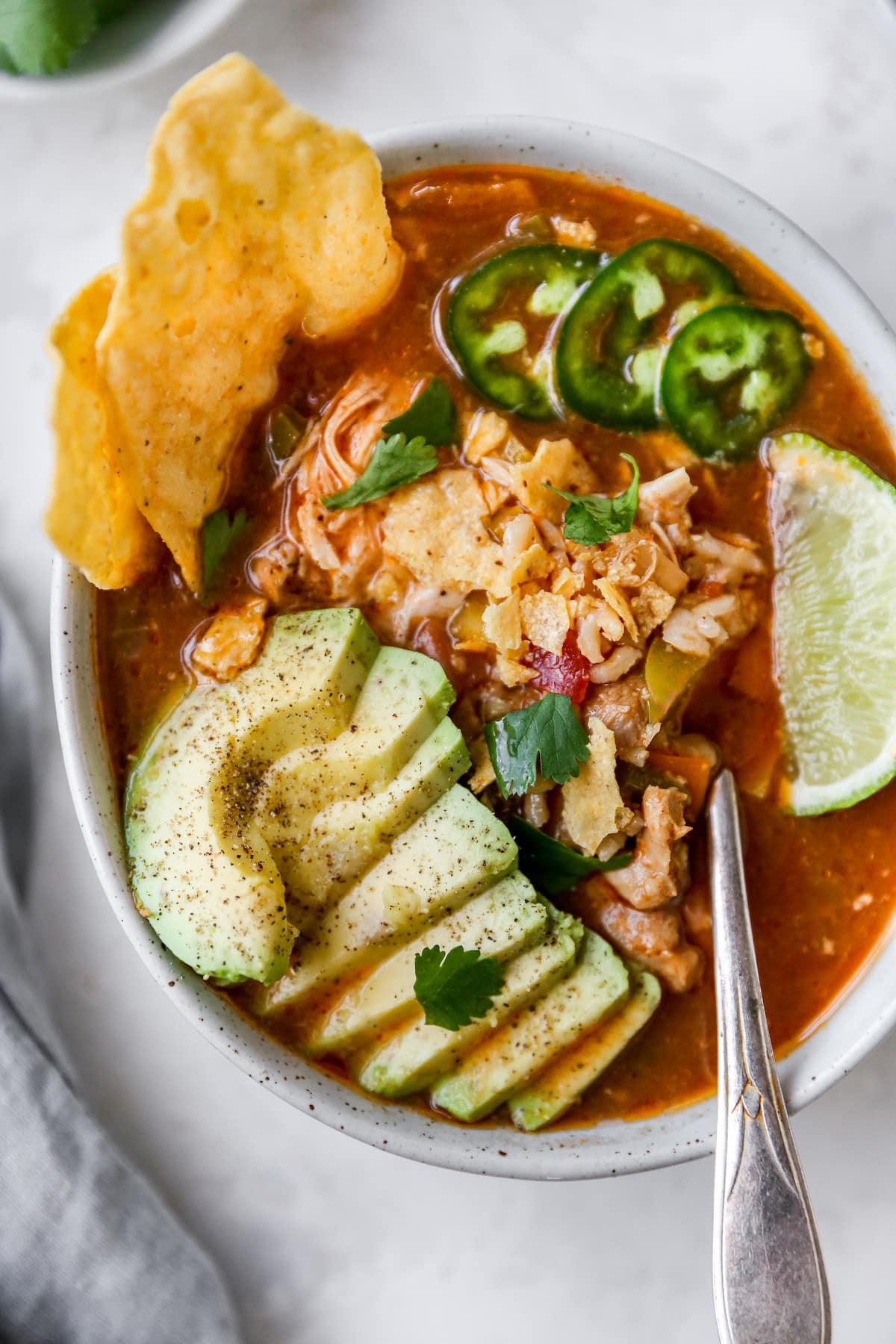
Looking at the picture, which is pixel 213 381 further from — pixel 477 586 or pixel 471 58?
pixel 471 58

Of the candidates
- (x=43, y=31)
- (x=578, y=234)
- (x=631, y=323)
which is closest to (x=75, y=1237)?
(x=631, y=323)

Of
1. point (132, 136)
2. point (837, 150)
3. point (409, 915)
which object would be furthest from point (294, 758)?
point (837, 150)

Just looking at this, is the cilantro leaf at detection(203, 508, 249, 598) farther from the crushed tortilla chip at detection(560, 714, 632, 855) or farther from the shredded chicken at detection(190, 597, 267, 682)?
the crushed tortilla chip at detection(560, 714, 632, 855)

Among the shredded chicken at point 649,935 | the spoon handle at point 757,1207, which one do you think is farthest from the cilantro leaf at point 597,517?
the spoon handle at point 757,1207

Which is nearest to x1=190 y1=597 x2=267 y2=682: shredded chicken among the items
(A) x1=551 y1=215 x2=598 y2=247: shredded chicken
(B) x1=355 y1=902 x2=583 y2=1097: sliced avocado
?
(B) x1=355 y1=902 x2=583 y2=1097: sliced avocado

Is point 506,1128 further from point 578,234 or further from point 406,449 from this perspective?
point 578,234
